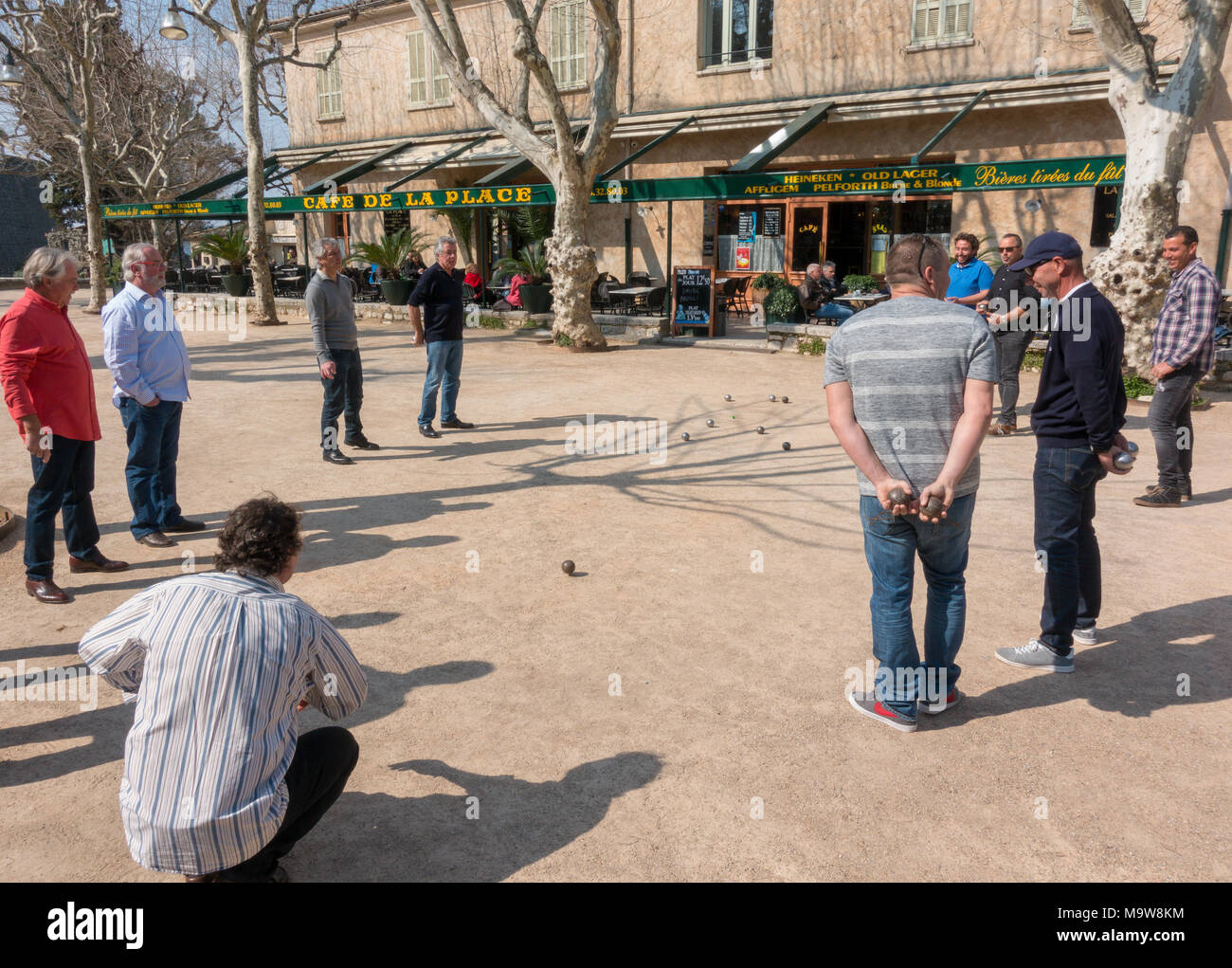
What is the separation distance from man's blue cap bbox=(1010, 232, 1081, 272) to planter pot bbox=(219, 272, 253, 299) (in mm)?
22891

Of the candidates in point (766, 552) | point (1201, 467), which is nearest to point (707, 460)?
point (766, 552)

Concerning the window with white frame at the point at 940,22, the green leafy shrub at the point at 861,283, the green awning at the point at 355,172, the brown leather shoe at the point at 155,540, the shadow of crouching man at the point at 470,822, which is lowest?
the shadow of crouching man at the point at 470,822

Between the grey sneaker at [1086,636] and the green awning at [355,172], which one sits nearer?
the grey sneaker at [1086,636]

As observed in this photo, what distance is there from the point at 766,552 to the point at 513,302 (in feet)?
47.2

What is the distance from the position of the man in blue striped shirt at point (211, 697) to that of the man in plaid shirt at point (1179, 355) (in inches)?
255

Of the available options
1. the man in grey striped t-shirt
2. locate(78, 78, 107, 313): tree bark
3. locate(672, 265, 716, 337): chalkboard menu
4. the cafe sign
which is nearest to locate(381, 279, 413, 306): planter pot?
the cafe sign

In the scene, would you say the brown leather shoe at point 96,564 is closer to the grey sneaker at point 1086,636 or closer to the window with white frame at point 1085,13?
the grey sneaker at point 1086,636

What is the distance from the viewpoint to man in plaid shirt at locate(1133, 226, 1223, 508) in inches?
253

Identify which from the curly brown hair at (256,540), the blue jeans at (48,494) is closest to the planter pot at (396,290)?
the blue jeans at (48,494)

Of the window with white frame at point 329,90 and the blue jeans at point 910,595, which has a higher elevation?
the window with white frame at point 329,90

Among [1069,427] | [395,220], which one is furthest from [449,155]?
[1069,427]

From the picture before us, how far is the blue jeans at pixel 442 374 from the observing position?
9133mm

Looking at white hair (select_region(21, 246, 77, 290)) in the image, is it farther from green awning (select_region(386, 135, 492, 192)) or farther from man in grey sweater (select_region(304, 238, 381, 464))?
green awning (select_region(386, 135, 492, 192))

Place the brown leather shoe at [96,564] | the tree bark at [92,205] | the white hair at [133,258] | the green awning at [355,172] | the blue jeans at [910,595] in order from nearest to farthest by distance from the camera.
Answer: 1. the blue jeans at [910,595]
2. the brown leather shoe at [96,564]
3. the white hair at [133,258]
4. the tree bark at [92,205]
5. the green awning at [355,172]
